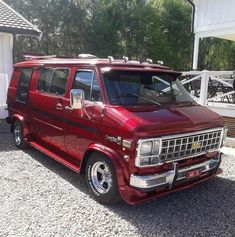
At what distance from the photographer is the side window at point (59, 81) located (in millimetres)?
5316

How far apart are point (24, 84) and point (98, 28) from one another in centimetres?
1397

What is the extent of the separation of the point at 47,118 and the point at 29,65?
4.83 feet

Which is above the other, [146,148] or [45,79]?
[45,79]

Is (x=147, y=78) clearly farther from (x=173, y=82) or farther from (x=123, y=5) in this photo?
(x=123, y=5)

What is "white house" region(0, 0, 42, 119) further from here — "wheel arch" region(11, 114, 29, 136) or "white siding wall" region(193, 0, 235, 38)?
"white siding wall" region(193, 0, 235, 38)

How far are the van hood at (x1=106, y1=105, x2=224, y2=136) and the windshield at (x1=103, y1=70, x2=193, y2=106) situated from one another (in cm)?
20

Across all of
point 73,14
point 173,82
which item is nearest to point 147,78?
point 173,82

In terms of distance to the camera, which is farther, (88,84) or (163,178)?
(88,84)

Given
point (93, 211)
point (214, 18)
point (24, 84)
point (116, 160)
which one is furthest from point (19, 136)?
point (214, 18)

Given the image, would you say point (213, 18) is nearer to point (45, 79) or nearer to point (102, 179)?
point (45, 79)

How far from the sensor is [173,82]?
534cm

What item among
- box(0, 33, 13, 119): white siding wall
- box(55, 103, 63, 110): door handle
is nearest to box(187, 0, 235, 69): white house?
box(0, 33, 13, 119): white siding wall

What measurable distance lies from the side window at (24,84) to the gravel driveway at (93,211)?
1.71 meters

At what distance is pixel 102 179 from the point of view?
181 inches
